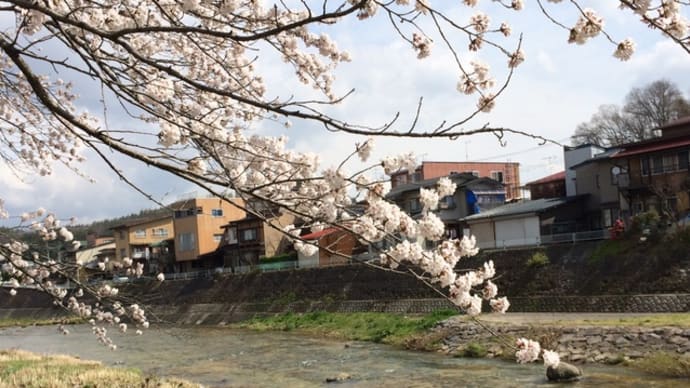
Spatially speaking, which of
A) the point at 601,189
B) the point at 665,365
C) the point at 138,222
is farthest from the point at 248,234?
the point at 665,365

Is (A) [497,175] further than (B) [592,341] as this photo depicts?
Yes

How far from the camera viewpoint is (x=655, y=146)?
87.7 feet

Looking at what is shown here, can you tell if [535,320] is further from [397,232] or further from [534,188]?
[534,188]

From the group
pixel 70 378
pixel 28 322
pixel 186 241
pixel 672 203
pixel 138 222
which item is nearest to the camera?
pixel 70 378

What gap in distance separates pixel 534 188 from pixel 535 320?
19.7m

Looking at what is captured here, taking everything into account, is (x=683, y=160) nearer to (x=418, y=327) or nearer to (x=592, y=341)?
(x=418, y=327)

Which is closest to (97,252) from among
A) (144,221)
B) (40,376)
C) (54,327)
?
(144,221)

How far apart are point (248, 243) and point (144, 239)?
60.8 feet

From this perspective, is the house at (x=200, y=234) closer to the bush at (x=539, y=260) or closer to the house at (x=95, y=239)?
the house at (x=95, y=239)

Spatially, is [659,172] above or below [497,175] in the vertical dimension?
below

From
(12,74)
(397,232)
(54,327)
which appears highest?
(12,74)

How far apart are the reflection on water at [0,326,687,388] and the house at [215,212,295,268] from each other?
16160mm

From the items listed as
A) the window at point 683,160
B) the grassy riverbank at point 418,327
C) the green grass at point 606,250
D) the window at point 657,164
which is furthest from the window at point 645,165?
the grassy riverbank at point 418,327

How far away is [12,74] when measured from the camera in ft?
19.1
